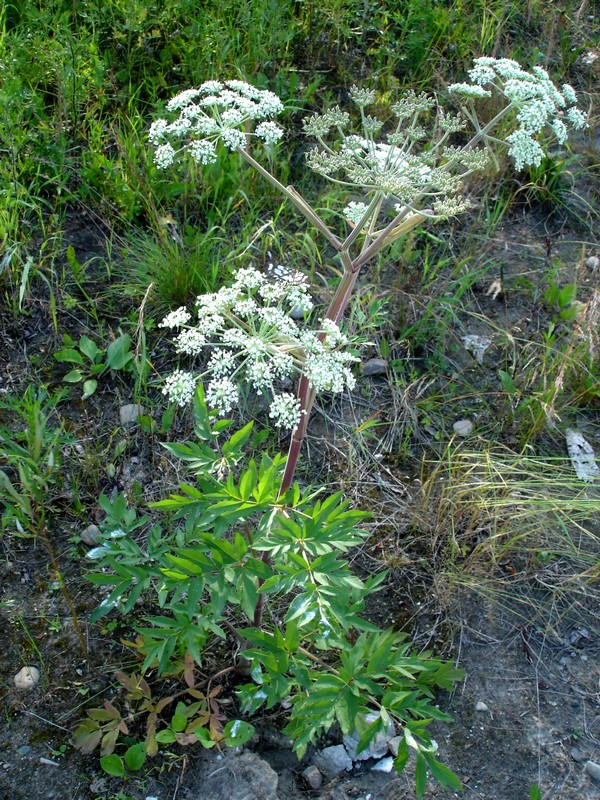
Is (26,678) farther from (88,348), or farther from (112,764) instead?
(88,348)

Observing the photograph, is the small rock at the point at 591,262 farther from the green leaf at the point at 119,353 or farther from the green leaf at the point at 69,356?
the green leaf at the point at 69,356

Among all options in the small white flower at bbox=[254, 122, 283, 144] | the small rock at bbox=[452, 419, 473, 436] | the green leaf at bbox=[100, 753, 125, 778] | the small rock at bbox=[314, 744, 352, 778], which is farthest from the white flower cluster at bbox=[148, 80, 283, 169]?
the small rock at bbox=[314, 744, 352, 778]

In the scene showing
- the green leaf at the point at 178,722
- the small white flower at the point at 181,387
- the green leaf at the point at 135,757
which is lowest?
the green leaf at the point at 135,757

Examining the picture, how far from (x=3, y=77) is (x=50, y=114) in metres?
0.34

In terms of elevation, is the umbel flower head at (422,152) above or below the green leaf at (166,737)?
above

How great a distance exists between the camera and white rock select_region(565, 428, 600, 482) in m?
3.07

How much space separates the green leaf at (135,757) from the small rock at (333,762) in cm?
56

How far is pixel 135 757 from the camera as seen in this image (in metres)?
2.15

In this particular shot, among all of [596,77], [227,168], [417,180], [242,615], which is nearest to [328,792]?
[242,615]

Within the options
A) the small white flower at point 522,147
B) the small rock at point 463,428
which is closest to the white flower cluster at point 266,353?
the small white flower at point 522,147

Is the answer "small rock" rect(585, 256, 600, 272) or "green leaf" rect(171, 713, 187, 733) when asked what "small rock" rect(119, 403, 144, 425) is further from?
"small rock" rect(585, 256, 600, 272)

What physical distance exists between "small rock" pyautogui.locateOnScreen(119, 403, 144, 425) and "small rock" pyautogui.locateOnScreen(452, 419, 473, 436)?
1.37 m

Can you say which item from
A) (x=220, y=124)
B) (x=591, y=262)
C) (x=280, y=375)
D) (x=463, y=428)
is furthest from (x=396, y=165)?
(x=591, y=262)

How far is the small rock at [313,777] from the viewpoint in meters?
2.26
